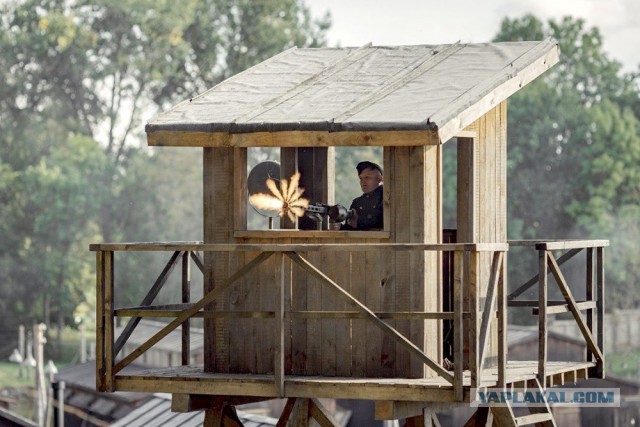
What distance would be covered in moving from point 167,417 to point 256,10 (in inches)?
2223

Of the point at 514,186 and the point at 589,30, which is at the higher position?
the point at 589,30

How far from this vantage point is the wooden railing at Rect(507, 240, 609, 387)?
15.4 m

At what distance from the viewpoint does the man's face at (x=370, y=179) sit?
51.2ft

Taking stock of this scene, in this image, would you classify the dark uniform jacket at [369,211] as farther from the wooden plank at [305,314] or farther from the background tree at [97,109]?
the background tree at [97,109]

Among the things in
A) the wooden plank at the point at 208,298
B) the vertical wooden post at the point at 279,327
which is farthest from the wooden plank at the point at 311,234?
the vertical wooden post at the point at 279,327

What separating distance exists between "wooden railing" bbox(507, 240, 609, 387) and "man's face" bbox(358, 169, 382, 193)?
167cm

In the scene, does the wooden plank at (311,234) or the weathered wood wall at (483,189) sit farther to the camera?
the weathered wood wall at (483,189)

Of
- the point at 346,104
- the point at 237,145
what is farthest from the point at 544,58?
the point at 237,145

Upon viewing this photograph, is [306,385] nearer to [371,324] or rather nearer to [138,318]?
[371,324]

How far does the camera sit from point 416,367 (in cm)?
1493

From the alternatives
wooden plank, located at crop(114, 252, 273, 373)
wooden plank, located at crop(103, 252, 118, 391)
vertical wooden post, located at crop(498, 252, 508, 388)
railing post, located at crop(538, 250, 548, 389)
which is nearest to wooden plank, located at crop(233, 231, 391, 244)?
wooden plank, located at crop(114, 252, 273, 373)

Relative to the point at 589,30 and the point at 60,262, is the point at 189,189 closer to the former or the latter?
the point at 60,262

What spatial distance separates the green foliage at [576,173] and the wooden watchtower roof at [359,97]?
55.9 m

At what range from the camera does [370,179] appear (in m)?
15.6
